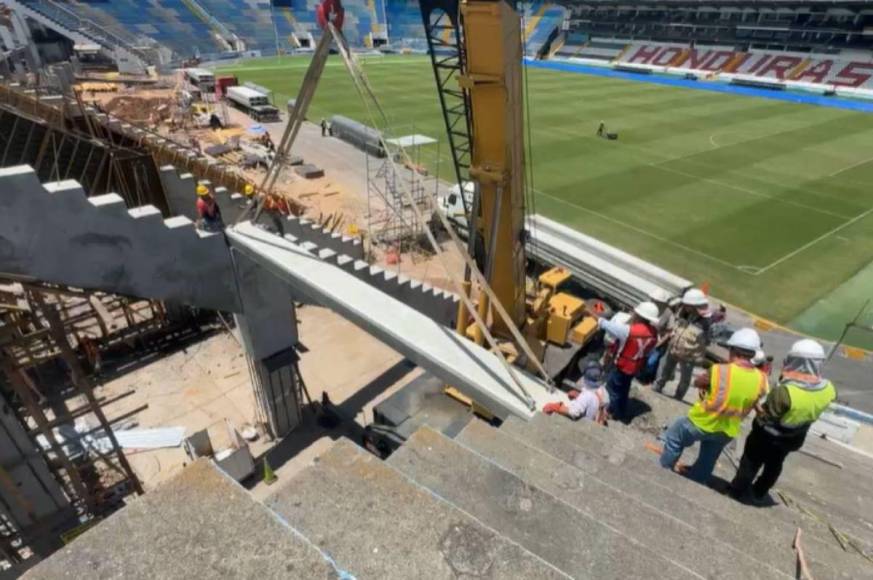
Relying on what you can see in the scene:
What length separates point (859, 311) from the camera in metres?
17.5

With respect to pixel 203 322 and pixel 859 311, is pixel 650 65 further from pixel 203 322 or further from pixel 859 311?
pixel 203 322

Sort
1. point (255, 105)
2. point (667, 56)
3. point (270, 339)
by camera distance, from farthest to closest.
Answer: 1. point (667, 56)
2. point (255, 105)
3. point (270, 339)

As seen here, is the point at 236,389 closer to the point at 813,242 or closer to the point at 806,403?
the point at 806,403

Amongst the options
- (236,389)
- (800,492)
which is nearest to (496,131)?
(800,492)

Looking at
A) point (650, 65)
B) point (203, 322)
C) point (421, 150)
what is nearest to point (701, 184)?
point (421, 150)

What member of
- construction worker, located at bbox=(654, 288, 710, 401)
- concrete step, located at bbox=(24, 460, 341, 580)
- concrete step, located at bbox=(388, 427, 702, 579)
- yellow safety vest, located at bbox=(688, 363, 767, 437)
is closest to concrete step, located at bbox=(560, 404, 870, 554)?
construction worker, located at bbox=(654, 288, 710, 401)

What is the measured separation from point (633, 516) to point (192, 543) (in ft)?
10.2

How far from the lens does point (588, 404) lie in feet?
20.7

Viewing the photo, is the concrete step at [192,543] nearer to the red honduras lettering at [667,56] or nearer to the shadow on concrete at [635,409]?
the shadow on concrete at [635,409]

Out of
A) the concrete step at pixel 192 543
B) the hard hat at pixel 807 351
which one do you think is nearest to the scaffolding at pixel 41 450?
the concrete step at pixel 192 543

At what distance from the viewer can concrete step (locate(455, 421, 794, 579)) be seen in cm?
344

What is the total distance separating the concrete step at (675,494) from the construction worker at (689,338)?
3.85 m

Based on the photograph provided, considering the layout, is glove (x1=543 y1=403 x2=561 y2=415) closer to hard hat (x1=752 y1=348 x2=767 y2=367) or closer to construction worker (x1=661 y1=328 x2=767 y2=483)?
construction worker (x1=661 y1=328 x2=767 y2=483)

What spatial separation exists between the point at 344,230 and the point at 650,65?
2536 inches
